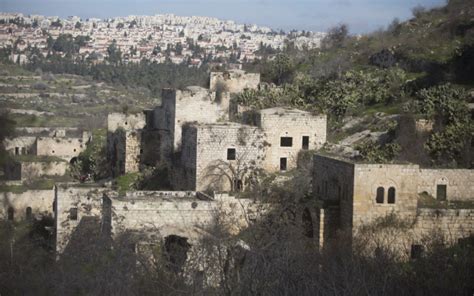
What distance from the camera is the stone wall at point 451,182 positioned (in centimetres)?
2325

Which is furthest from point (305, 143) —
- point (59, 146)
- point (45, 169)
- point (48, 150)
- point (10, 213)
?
point (48, 150)

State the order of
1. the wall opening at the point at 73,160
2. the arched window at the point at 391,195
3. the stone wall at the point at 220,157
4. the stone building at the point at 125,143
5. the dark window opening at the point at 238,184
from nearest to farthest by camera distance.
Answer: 1. the arched window at the point at 391,195
2. the dark window opening at the point at 238,184
3. the stone wall at the point at 220,157
4. the stone building at the point at 125,143
5. the wall opening at the point at 73,160

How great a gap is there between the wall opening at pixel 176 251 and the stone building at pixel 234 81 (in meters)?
16.5

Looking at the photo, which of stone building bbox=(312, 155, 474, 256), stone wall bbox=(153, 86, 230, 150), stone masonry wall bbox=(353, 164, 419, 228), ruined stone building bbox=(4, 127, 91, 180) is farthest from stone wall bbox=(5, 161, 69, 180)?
stone masonry wall bbox=(353, 164, 419, 228)

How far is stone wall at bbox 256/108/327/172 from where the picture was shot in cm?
2853

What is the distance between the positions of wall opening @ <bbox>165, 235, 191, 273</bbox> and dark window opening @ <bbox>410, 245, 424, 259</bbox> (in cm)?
468

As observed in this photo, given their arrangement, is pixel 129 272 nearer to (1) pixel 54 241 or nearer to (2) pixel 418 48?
(1) pixel 54 241

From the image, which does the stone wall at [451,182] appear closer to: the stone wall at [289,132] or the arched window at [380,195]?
the arched window at [380,195]

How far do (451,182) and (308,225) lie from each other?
12.2 ft

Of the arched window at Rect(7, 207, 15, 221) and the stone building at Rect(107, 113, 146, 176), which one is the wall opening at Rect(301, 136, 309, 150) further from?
the arched window at Rect(7, 207, 15, 221)

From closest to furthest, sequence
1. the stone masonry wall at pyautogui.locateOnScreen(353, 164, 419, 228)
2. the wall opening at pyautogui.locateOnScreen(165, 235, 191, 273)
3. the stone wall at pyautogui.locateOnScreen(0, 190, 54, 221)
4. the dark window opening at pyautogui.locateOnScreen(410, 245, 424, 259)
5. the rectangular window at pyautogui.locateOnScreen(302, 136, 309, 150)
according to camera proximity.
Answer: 1. the wall opening at pyautogui.locateOnScreen(165, 235, 191, 273)
2. the dark window opening at pyautogui.locateOnScreen(410, 245, 424, 259)
3. the stone masonry wall at pyautogui.locateOnScreen(353, 164, 419, 228)
4. the rectangular window at pyautogui.locateOnScreen(302, 136, 309, 150)
5. the stone wall at pyautogui.locateOnScreen(0, 190, 54, 221)

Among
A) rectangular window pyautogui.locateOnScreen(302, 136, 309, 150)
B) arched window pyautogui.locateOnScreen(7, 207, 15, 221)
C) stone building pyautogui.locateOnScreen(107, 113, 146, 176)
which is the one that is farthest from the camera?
→ stone building pyautogui.locateOnScreen(107, 113, 146, 176)

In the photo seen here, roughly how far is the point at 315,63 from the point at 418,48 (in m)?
5.14

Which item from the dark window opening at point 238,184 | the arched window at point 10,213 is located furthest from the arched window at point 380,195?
the arched window at point 10,213
